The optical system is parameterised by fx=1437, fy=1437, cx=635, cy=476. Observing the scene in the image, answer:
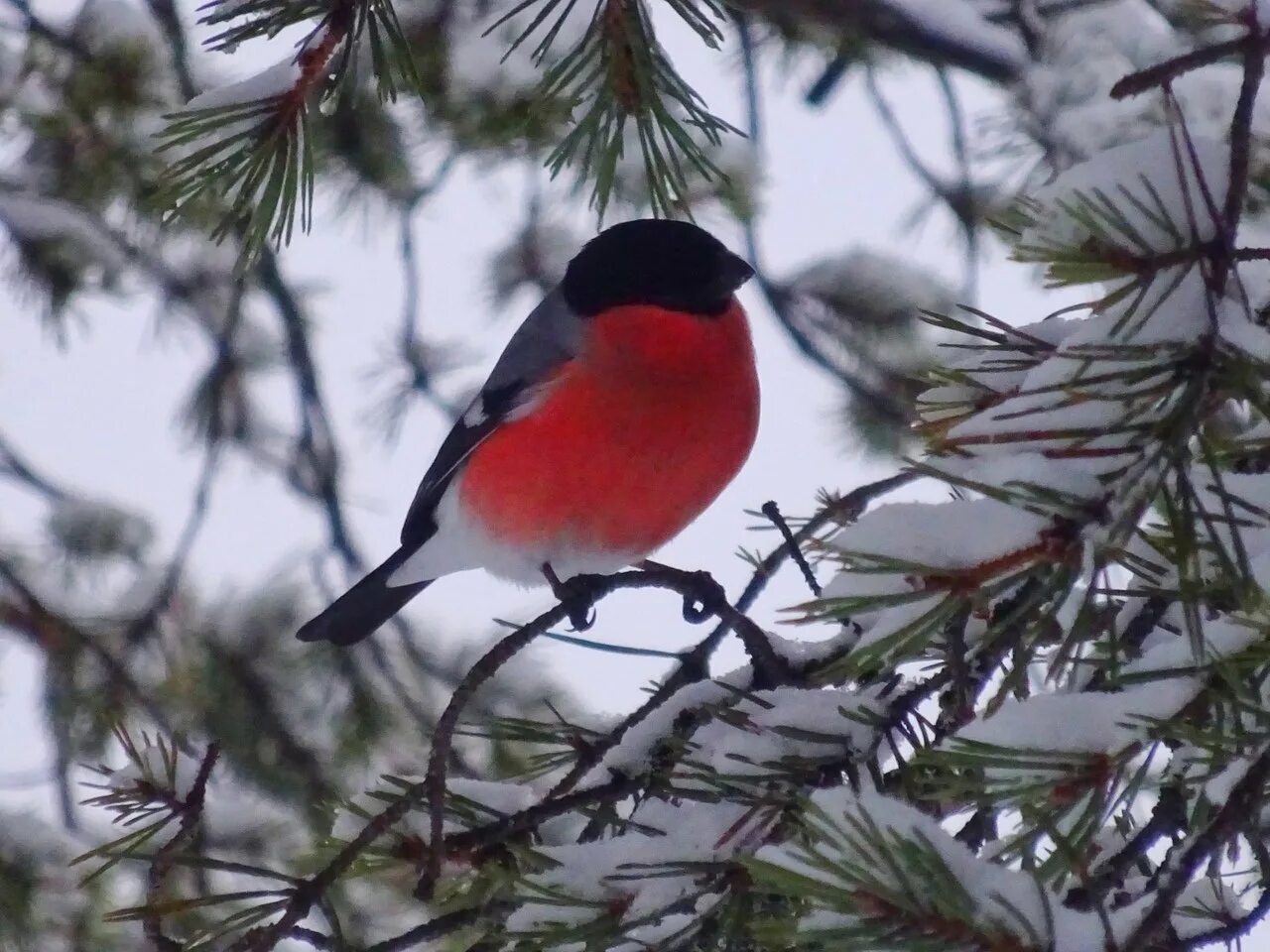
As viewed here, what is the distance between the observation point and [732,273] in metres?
2.78

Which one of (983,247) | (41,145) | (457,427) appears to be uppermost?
(41,145)

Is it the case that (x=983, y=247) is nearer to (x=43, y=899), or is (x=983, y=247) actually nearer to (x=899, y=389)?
(x=899, y=389)

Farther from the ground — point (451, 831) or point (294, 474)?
point (294, 474)

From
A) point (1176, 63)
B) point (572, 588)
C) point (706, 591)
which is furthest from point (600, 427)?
point (1176, 63)

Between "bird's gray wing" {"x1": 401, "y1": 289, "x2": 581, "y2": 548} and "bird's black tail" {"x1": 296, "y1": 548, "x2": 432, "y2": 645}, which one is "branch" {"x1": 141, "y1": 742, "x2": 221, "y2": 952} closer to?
"bird's gray wing" {"x1": 401, "y1": 289, "x2": 581, "y2": 548}

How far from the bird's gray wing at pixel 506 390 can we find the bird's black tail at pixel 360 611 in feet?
0.29

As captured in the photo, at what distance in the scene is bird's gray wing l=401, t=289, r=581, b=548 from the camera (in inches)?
105

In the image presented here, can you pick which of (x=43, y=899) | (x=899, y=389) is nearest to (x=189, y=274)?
(x=43, y=899)

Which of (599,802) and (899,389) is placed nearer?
(599,802)

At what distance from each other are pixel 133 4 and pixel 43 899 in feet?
6.21

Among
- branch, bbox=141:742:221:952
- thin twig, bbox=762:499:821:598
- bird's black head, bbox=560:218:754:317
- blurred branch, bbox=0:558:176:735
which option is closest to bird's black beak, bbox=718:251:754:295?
bird's black head, bbox=560:218:754:317

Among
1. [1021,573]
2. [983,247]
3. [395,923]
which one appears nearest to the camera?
[1021,573]

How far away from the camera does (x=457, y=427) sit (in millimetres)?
2912

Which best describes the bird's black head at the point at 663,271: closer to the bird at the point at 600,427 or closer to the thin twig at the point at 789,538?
the bird at the point at 600,427
